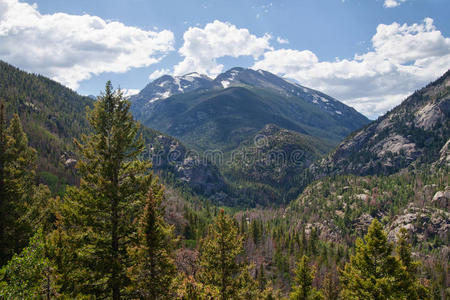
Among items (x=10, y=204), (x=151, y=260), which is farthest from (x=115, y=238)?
(x=10, y=204)

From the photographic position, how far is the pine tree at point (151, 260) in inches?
742

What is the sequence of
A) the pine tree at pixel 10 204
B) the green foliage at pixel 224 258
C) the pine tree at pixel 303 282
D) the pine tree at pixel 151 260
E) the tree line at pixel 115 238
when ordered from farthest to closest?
the pine tree at pixel 303 282, the pine tree at pixel 10 204, the green foliage at pixel 224 258, the pine tree at pixel 151 260, the tree line at pixel 115 238

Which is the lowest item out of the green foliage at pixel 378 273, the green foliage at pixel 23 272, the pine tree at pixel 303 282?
the pine tree at pixel 303 282

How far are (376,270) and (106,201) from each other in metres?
23.7

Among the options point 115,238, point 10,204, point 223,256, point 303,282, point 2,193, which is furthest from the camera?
point 303,282

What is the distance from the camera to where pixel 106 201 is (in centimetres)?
1923

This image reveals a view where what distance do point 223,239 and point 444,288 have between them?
152747mm

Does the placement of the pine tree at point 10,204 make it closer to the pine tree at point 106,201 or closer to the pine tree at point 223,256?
the pine tree at point 106,201

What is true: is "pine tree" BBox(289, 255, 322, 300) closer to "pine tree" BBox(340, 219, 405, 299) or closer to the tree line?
"pine tree" BBox(340, 219, 405, 299)

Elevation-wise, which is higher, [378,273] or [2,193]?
[2,193]

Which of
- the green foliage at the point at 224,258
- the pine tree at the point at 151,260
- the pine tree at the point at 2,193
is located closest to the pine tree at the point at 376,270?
the green foliage at the point at 224,258

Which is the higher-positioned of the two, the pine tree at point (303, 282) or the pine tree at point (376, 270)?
the pine tree at point (376, 270)

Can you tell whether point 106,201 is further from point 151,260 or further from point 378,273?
point 378,273

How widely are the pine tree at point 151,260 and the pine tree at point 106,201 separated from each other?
0.87m
